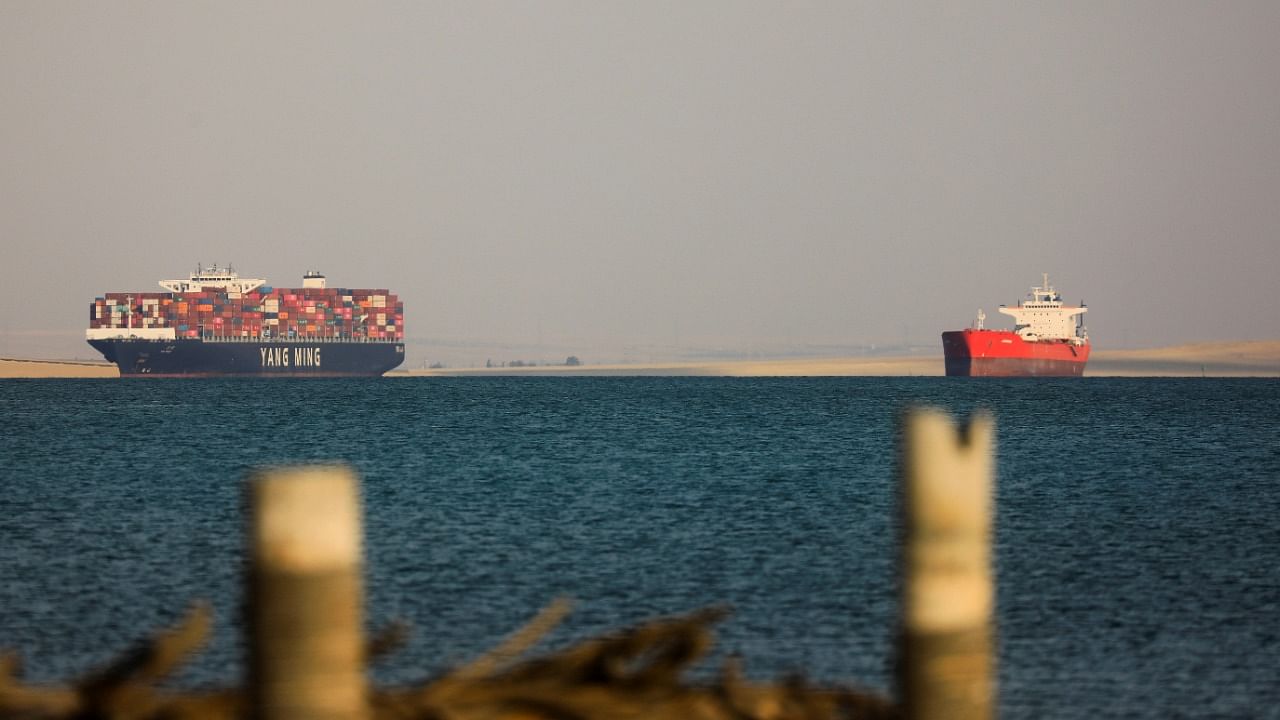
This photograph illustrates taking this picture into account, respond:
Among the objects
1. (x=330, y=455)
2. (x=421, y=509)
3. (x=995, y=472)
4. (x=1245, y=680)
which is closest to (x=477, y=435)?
(x=330, y=455)

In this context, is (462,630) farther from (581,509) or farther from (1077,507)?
(1077,507)

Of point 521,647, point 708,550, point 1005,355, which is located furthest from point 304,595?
point 1005,355

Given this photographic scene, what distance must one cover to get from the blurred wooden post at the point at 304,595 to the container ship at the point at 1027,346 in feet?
529

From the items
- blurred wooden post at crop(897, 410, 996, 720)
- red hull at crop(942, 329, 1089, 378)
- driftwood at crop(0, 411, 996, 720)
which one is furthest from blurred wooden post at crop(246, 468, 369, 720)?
red hull at crop(942, 329, 1089, 378)

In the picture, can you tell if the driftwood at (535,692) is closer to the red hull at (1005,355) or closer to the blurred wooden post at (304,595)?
the blurred wooden post at (304,595)

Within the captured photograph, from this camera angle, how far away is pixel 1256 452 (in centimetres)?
6594

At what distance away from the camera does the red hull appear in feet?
538

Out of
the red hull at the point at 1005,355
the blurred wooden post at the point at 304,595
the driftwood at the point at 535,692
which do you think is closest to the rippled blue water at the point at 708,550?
the driftwood at the point at 535,692

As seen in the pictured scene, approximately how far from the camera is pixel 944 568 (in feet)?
17.9

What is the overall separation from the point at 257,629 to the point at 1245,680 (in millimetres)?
14695

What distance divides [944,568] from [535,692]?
1540 millimetres

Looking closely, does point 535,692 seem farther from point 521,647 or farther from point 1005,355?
point 1005,355

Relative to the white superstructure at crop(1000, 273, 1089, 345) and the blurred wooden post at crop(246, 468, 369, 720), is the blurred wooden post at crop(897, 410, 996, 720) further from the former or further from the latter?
the white superstructure at crop(1000, 273, 1089, 345)

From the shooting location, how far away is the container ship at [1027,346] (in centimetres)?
16538
